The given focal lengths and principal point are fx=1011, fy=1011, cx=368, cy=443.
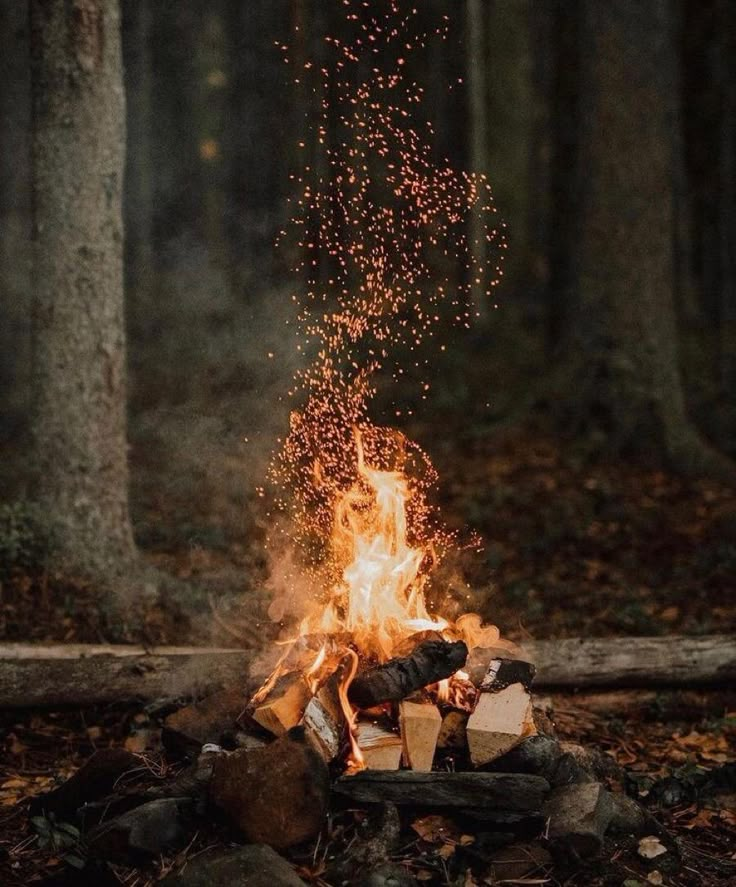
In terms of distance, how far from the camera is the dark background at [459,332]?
29.0ft

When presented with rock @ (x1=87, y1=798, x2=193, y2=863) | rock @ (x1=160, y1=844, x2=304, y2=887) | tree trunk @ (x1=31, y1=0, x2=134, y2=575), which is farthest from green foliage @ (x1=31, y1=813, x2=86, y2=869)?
tree trunk @ (x1=31, y1=0, x2=134, y2=575)

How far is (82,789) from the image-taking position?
4.91 m

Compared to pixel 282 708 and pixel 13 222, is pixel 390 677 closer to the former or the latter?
pixel 282 708

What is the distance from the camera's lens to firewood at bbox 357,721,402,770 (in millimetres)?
4750

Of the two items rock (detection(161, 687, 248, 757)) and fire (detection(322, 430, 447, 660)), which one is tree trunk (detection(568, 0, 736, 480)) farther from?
rock (detection(161, 687, 248, 757))

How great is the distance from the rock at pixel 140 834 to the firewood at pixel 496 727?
1372 mm

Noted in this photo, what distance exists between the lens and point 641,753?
6.03 meters

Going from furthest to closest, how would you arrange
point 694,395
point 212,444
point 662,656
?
1. point 694,395
2. point 212,444
3. point 662,656

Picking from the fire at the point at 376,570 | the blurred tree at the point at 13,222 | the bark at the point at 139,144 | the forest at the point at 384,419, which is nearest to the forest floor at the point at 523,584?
the forest at the point at 384,419

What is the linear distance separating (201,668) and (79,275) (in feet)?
9.61

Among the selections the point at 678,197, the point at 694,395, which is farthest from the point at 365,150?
the point at 694,395

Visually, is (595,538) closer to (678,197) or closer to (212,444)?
(212,444)

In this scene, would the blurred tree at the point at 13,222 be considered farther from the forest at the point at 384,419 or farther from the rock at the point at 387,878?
the rock at the point at 387,878

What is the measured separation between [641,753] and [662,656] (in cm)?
81
